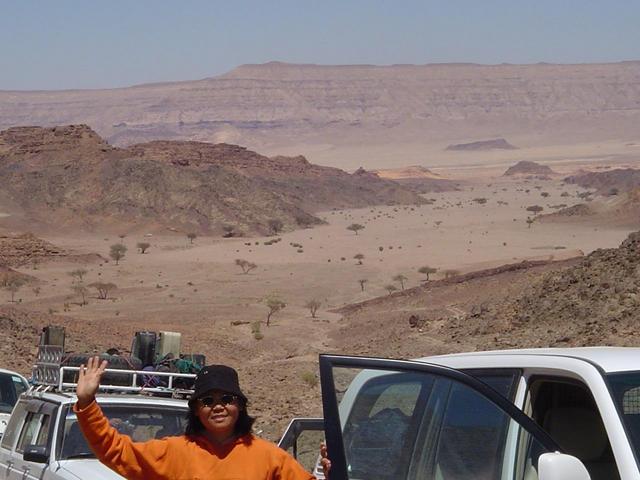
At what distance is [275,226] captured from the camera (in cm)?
9138

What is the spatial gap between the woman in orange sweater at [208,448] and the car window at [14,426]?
4.40 metres

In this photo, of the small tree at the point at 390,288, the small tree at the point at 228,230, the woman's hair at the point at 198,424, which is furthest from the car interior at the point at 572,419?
the small tree at the point at 228,230

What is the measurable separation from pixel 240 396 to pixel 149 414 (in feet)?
12.7

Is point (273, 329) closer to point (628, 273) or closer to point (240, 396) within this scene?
point (628, 273)

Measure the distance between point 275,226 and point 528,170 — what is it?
3538 inches

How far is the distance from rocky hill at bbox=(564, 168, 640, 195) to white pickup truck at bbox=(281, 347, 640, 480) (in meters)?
105

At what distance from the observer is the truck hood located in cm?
773

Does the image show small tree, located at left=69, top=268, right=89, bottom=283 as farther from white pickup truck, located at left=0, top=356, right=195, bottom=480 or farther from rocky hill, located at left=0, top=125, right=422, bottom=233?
white pickup truck, located at left=0, top=356, right=195, bottom=480

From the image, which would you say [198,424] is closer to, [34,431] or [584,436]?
[584,436]

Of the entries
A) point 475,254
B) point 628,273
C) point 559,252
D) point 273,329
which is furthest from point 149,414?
point 475,254

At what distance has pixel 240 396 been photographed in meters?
5.02

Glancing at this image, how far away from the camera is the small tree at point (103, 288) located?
5284 centimetres

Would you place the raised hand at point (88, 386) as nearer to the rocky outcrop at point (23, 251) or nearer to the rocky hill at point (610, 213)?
the rocky outcrop at point (23, 251)

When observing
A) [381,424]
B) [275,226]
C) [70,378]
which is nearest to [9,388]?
[70,378]
